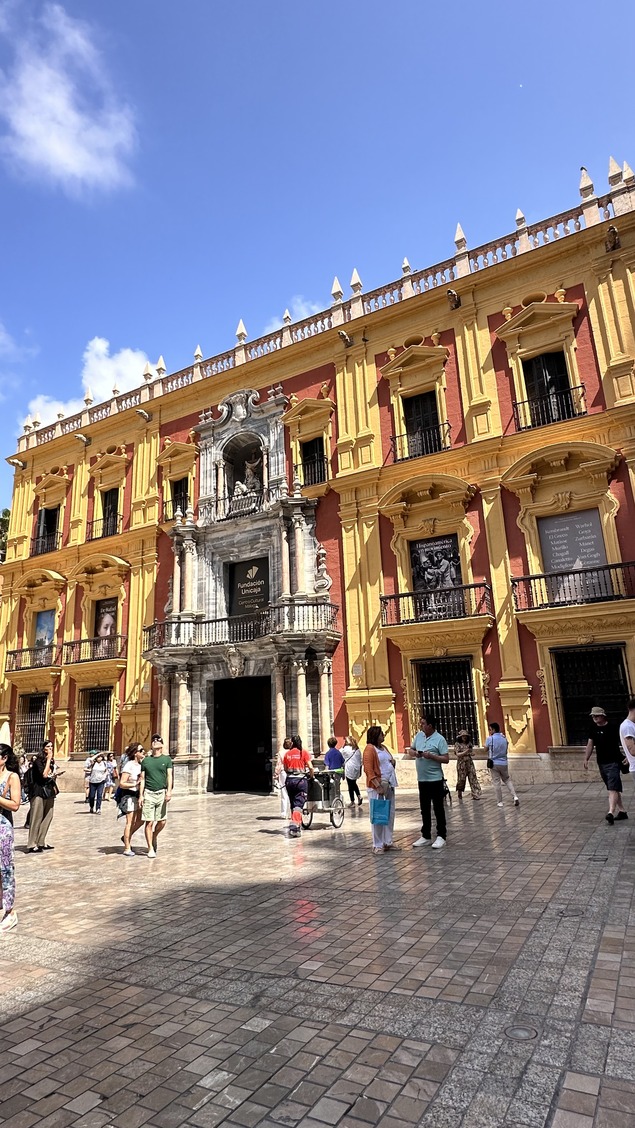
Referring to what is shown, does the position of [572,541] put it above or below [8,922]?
above

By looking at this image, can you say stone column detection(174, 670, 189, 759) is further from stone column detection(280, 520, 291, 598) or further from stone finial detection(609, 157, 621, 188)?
stone finial detection(609, 157, 621, 188)

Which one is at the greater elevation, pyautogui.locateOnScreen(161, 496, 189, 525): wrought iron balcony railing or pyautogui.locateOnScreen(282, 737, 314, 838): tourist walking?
pyautogui.locateOnScreen(161, 496, 189, 525): wrought iron balcony railing

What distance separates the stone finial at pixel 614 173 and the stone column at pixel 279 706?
14198 millimetres

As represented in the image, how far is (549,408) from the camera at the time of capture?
1516cm

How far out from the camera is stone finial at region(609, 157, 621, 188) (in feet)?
50.4

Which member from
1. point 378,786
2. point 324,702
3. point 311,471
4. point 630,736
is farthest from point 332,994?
point 311,471

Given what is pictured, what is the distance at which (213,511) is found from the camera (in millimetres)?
20094

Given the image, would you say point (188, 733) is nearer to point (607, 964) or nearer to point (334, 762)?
point (334, 762)

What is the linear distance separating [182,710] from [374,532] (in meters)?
7.22

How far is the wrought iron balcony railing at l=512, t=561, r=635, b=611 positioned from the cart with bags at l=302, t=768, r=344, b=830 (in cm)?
621

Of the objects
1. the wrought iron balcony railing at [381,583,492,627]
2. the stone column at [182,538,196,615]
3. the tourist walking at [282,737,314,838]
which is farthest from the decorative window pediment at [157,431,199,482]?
the tourist walking at [282,737,314,838]

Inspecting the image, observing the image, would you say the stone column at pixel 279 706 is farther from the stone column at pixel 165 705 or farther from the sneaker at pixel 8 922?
the sneaker at pixel 8 922

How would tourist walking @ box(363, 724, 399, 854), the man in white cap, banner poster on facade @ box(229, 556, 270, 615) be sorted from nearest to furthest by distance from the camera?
tourist walking @ box(363, 724, 399, 854) → the man in white cap → banner poster on facade @ box(229, 556, 270, 615)

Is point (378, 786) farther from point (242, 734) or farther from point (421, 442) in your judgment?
point (242, 734)
